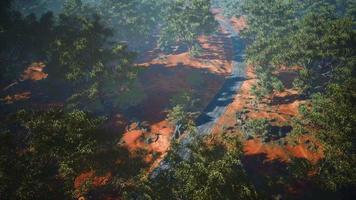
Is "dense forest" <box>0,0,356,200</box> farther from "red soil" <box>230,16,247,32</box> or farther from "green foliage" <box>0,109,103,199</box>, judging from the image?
"red soil" <box>230,16,247,32</box>

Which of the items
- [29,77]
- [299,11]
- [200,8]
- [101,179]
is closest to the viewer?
[101,179]

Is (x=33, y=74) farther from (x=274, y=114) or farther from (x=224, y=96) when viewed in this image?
(x=274, y=114)

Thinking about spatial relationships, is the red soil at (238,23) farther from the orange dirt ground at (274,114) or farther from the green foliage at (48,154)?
the green foliage at (48,154)

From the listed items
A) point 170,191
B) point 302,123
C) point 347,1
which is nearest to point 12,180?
point 170,191

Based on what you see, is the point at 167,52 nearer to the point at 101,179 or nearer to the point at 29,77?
the point at 29,77

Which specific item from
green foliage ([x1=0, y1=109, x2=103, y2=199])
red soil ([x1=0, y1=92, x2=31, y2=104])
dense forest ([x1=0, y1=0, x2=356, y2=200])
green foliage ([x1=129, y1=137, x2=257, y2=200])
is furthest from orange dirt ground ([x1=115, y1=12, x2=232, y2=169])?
red soil ([x1=0, y1=92, x2=31, y2=104])

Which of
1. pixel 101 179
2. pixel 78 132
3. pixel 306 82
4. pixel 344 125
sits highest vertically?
pixel 78 132

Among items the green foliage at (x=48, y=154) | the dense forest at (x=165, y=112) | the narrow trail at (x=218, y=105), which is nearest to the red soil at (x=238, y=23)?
the narrow trail at (x=218, y=105)

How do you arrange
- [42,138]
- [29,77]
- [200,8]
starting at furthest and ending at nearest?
1. [200,8]
2. [29,77]
3. [42,138]
